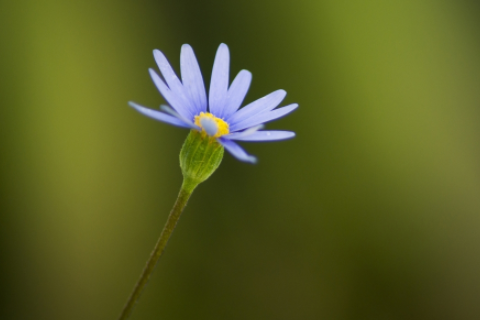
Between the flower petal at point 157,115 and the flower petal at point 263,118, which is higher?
the flower petal at point 263,118

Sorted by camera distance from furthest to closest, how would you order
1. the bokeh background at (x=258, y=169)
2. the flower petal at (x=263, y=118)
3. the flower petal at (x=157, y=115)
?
1. the bokeh background at (x=258, y=169)
2. the flower petal at (x=263, y=118)
3. the flower petal at (x=157, y=115)

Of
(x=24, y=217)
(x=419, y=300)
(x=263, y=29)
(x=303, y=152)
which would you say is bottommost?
(x=24, y=217)

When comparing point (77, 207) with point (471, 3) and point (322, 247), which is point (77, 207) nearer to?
point (322, 247)

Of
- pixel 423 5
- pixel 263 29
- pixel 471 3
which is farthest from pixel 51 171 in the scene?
pixel 471 3

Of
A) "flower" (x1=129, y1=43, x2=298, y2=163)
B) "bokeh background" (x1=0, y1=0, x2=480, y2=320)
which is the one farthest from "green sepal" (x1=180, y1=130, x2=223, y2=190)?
"bokeh background" (x1=0, y1=0, x2=480, y2=320)

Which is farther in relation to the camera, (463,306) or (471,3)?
(463,306)

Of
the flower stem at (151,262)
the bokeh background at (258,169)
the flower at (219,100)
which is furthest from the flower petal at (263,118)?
the bokeh background at (258,169)

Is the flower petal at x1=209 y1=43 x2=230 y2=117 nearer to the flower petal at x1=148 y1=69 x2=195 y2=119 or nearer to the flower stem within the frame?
the flower petal at x1=148 y1=69 x2=195 y2=119

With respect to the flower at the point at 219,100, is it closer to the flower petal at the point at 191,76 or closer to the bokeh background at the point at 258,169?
the flower petal at the point at 191,76

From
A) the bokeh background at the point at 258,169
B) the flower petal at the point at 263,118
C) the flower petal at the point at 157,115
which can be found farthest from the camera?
the bokeh background at the point at 258,169
